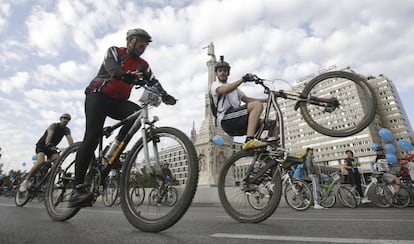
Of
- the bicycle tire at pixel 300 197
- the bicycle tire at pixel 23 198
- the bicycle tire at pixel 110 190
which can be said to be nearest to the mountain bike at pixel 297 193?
the bicycle tire at pixel 300 197

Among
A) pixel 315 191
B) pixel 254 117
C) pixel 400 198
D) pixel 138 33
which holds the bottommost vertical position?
pixel 400 198

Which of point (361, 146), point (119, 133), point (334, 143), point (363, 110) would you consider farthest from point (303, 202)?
point (334, 143)

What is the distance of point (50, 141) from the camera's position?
5.82m

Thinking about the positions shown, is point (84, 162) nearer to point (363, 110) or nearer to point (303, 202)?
point (363, 110)

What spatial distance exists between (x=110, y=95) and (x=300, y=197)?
5671 millimetres

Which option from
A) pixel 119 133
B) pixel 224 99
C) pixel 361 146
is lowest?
pixel 119 133

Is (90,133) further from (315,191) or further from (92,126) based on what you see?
(315,191)

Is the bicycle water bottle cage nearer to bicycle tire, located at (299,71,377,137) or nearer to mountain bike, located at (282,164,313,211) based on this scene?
bicycle tire, located at (299,71,377,137)

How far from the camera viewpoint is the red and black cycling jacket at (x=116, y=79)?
110 inches

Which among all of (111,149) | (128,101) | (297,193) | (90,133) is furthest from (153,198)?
(297,193)

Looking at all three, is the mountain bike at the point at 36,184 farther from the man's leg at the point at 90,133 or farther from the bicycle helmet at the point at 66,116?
the man's leg at the point at 90,133

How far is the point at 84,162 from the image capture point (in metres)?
2.77

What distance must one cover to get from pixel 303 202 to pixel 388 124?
93.2 m

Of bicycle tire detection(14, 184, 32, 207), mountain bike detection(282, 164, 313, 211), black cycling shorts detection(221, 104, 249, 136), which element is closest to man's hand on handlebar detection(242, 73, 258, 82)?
black cycling shorts detection(221, 104, 249, 136)
